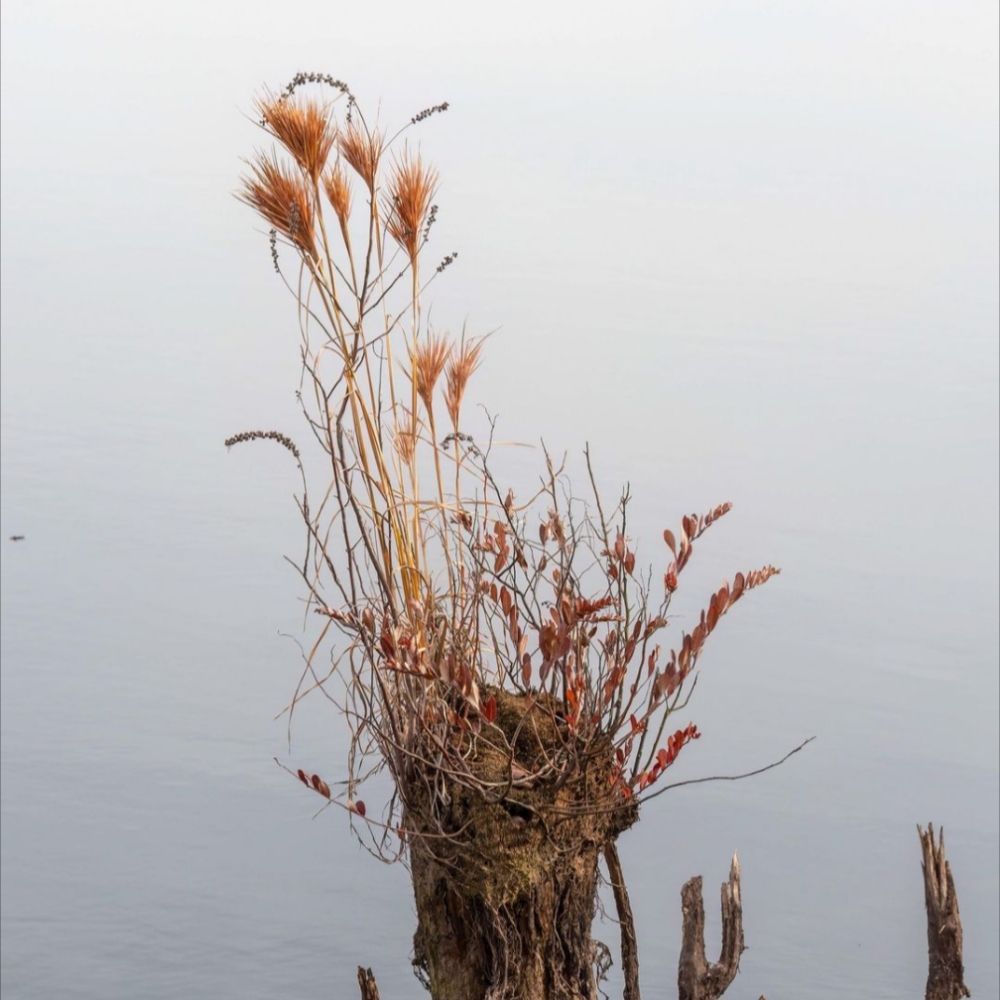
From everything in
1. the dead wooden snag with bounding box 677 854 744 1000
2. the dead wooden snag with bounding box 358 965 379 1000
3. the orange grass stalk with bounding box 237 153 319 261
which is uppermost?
the orange grass stalk with bounding box 237 153 319 261

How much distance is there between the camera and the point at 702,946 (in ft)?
6.75

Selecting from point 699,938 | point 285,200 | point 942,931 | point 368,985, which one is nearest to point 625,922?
point 699,938

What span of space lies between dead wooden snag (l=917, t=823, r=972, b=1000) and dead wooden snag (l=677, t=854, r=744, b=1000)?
311mm

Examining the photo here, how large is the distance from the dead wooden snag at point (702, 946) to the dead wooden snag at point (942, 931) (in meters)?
0.31

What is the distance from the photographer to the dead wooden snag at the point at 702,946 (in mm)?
2053

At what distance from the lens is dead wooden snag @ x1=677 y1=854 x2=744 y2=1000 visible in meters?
2.05

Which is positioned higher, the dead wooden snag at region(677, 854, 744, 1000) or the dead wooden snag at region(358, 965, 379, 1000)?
the dead wooden snag at region(677, 854, 744, 1000)

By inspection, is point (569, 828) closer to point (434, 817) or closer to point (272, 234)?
point (434, 817)

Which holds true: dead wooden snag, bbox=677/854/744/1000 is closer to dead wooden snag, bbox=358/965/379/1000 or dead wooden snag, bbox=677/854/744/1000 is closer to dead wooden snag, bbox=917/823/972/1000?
dead wooden snag, bbox=917/823/972/1000

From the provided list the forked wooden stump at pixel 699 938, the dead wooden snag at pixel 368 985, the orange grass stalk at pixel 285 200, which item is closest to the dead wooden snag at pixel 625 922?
the forked wooden stump at pixel 699 938

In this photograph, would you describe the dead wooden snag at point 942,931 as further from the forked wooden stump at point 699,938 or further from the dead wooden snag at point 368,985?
the dead wooden snag at point 368,985

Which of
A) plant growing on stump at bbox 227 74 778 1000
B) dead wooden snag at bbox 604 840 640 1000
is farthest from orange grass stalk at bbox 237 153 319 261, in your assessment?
dead wooden snag at bbox 604 840 640 1000

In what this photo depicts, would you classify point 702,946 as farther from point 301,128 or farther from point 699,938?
point 301,128

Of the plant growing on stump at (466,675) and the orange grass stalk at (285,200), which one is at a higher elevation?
the orange grass stalk at (285,200)
